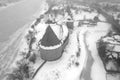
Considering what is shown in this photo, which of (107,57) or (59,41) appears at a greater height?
(59,41)

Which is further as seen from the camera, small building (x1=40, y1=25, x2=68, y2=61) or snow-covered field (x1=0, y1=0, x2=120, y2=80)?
small building (x1=40, y1=25, x2=68, y2=61)

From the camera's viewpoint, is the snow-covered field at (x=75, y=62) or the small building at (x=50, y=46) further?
the small building at (x=50, y=46)

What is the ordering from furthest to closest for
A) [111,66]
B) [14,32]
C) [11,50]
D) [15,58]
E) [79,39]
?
[14,32] < [79,39] < [11,50] < [15,58] < [111,66]

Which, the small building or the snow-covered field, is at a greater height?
the small building

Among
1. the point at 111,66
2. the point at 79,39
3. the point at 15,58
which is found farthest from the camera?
the point at 79,39

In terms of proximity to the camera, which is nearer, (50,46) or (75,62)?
(50,46)

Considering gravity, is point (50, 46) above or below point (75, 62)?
above

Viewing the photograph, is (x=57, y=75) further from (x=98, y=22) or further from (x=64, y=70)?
(x=98, y=22)

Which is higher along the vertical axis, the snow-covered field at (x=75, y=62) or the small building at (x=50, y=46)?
the small building at (x=50, y=46)

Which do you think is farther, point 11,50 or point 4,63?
point 11,50

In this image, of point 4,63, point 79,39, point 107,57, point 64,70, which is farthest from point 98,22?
point 4,63
